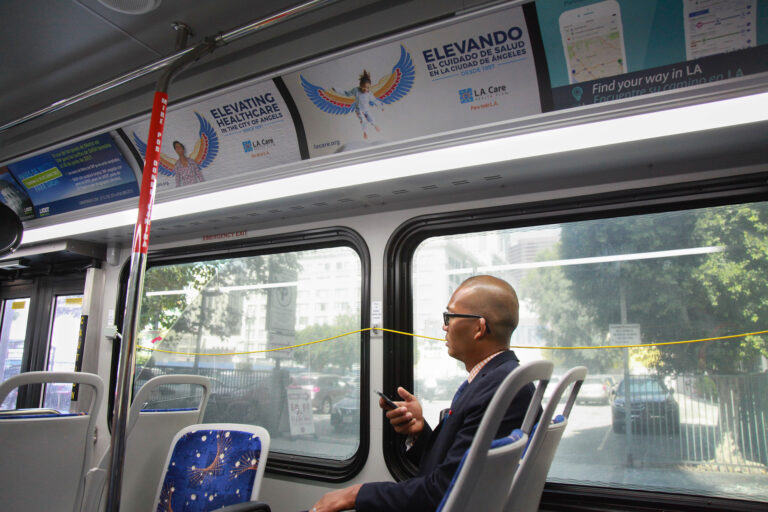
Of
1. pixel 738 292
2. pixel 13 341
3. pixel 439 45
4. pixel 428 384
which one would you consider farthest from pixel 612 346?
pixel 13 341

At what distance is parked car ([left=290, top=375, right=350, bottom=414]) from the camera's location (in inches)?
128

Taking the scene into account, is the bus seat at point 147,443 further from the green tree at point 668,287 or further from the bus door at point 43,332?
the bus door at point 43,332

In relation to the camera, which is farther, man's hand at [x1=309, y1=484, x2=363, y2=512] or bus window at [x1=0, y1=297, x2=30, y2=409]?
bus window at [x1=0, y1=297, x2=30, y2=409]

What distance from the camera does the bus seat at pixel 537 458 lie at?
4.39 feet

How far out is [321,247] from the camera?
347cm

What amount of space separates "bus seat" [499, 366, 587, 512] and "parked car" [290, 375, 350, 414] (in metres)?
1.88

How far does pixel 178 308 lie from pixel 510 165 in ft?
10.1

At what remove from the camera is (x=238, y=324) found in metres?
3.72

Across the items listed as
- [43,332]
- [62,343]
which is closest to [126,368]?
[62,343]

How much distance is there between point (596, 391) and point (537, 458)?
1376mm

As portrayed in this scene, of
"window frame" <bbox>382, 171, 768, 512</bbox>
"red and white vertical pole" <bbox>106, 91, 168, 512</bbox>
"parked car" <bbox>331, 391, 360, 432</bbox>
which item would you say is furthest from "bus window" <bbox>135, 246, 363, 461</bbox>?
"red and white vertical pole" <bbox>106, 91, 168, 512</bbox>

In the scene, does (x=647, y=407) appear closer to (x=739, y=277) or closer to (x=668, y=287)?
(x=668, y=287)

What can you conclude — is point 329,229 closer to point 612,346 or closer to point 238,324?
point 238,324

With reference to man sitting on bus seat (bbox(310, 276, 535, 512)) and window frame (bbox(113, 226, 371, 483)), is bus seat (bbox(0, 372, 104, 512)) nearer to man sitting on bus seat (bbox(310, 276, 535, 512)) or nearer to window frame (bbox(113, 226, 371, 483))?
man sitting on bus seat (bbox(310, 276, 535, 512))
